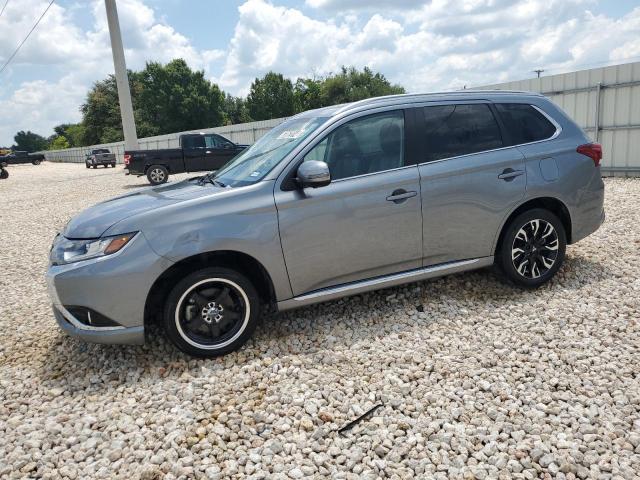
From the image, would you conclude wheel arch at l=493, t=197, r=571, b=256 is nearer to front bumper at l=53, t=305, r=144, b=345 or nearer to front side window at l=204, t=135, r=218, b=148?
front bumper at l=53, t=305, r=144, b=345

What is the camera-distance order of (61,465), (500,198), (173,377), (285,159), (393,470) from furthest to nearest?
(500,198)
(285,159)
(173,377)
(61,465)
(393,470)

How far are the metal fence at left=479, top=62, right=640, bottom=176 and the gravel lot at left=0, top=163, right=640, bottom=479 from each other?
8914 mm

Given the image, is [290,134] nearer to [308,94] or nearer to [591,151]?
[591,151]

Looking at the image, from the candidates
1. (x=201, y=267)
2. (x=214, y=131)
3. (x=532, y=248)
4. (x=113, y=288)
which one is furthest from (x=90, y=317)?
(x=214, y=131)

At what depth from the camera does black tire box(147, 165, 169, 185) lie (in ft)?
58.3

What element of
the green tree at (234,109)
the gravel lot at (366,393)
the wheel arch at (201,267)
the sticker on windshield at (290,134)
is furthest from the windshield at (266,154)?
the green tree at (234,109)

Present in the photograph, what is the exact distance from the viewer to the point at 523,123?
182 inches

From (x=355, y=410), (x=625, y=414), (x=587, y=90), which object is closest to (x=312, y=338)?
(x=355, y=410)

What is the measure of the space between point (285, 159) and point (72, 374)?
230 cm

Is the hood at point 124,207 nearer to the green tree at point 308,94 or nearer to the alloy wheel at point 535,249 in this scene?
the alloy wheel at point 535,249

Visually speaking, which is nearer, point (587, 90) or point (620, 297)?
point (620, 297)

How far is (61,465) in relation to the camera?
8.99ft

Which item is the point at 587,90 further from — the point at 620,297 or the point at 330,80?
the point at 330,80

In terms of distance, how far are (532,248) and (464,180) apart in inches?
39.5
